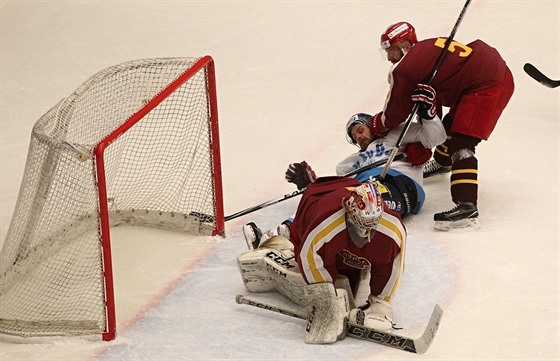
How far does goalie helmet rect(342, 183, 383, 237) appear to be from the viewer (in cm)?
441

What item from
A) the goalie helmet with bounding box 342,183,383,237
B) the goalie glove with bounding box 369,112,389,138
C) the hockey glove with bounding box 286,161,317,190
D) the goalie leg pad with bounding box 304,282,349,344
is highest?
the goalie helmet with bounding box 342,183,383,237

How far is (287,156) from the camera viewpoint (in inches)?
248

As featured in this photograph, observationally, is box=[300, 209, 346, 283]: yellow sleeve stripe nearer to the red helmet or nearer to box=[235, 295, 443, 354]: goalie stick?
box=[235, 295, 443, 354]: goalie stick

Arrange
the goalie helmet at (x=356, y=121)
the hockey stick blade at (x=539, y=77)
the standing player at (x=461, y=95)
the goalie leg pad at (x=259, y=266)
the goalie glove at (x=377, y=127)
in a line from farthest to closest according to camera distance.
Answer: the hockey stick blade at (x=539, y=77) → the goalie helmet at (x=356, y=121) → the goalie glove at (x=377, y=127) → the standing player at (x=461, y=95) → the goalie leg pad at (x=259, y=266)

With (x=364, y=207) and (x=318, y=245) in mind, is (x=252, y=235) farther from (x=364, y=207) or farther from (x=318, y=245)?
(x=364, y=207)

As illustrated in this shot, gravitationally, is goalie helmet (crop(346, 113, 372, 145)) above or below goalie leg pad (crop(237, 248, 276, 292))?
above

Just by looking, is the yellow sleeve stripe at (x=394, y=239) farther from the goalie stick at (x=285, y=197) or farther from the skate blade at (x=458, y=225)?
the goalie stick at (x=285, y=197)

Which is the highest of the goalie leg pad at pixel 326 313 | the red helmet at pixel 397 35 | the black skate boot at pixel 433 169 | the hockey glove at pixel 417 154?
the red helmet at pixel 397 35

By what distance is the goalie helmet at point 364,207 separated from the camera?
174 inches

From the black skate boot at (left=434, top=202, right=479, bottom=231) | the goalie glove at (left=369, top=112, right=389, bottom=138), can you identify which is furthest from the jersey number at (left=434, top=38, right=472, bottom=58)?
the black skate boot at (left=434, top=202, right=479, bottom=231)

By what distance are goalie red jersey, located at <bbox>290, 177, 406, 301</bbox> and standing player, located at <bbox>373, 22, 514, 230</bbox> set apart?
0.84 metres

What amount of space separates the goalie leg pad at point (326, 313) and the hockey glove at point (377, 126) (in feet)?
4.17

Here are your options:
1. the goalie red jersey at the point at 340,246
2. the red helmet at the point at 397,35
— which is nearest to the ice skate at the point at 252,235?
the goalie red jersey at the point at 340,246

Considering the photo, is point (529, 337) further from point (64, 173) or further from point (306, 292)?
point (64, 173)
